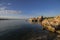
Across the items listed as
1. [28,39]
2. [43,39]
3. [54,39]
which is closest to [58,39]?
[54,39]

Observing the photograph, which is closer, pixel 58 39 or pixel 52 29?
pixel 58 39

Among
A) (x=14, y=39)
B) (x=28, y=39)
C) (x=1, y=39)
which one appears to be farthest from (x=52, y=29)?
(x=1, y=39)

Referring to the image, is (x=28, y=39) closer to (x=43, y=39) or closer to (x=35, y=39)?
(x=35, y=39)

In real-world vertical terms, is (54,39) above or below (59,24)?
below

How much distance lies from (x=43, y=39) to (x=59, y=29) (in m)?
13.0

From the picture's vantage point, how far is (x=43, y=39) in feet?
83.1

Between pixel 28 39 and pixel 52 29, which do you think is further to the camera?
pixel 52 29

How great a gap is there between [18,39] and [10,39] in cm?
224

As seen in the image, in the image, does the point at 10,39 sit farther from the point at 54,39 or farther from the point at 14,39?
the point at 54,39

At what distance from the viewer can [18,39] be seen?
26.3 m

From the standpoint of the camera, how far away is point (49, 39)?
2550 centimetres

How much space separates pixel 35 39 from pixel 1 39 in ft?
31.1

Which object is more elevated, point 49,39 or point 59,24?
point 59,24

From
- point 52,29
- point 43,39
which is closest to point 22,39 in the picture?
point 43,39
